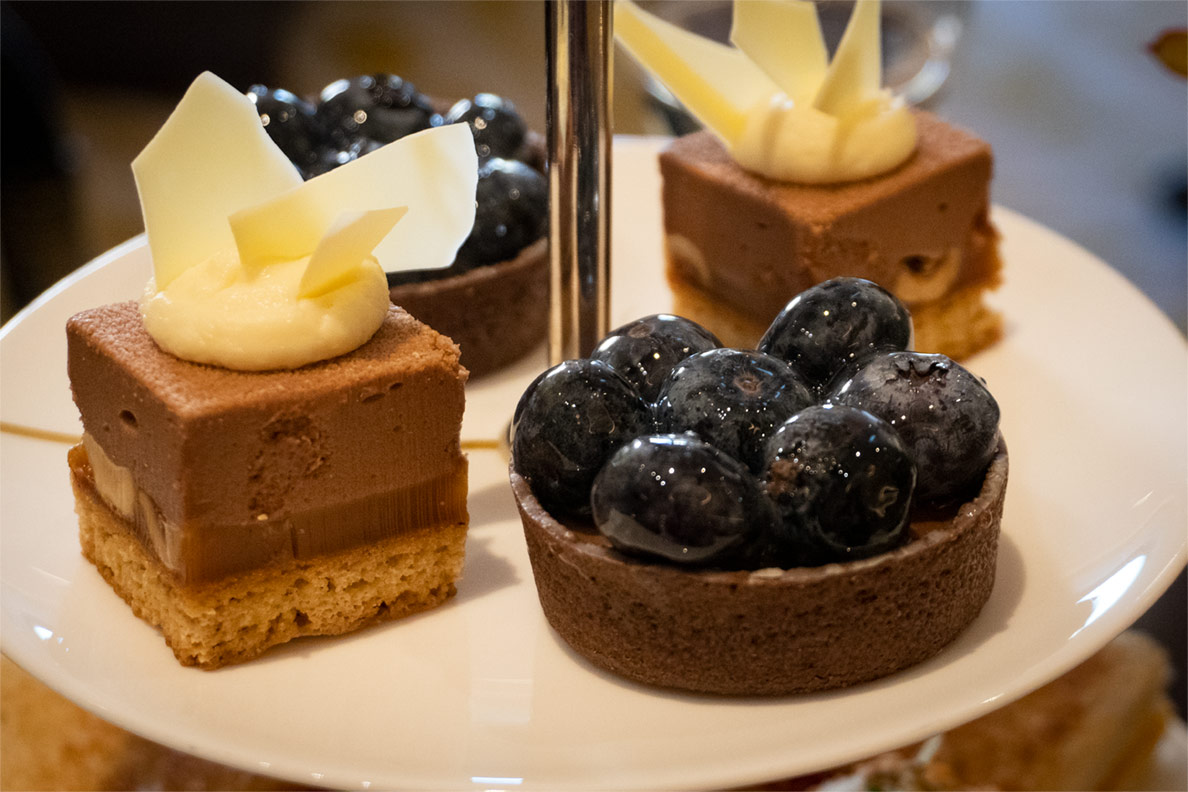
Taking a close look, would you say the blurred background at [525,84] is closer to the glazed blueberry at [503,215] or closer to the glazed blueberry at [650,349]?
the glazed blueberry at [503,215]

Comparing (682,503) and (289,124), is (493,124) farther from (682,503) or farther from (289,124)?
(682,503)

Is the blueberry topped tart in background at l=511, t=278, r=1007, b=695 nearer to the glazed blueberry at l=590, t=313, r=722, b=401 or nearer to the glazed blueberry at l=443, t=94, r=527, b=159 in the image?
the glazed blueberry at l=590, t=313, r=722, b=401

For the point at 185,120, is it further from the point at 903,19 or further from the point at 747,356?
the point at 903,19

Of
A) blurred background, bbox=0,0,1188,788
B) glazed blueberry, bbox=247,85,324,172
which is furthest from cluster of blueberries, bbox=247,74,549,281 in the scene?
blurred background, bbox=0,0,1188,788

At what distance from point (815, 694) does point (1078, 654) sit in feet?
0.72

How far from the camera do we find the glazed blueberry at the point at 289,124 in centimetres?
171

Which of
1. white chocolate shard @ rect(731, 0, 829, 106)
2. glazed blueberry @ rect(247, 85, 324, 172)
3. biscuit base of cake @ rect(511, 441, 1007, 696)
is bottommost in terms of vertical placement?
biscuit base of cake @ rect(511, 441, 1007, 696)

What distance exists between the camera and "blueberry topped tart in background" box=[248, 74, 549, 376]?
5.12 feet

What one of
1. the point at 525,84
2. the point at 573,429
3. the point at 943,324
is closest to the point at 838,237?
the point at 943,324

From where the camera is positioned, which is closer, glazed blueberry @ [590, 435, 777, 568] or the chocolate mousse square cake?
glazed blueberry @ [590, 435, 777, 568]

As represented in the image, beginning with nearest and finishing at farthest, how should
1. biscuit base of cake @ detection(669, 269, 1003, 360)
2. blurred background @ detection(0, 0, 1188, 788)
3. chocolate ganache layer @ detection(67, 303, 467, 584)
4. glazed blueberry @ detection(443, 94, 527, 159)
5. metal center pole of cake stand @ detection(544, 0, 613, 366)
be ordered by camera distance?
chocolate ganache layer @ detection(67, 303, 467, 584) → metal center pole of cake stand @ detection(544, 0, 613, 366) → biscuit base of cake @ detection(669, 269, 1003, 360) → glazed blueberry @ detection(443, 94, 527, 159) → blurred background @ detection(0, 0, 1188, 788)

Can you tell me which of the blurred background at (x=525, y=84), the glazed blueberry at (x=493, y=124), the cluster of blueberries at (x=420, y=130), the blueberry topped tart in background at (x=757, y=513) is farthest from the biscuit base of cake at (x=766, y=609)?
the blurred background at (x=525, y=84)

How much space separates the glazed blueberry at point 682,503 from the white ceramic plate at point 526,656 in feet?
0.50

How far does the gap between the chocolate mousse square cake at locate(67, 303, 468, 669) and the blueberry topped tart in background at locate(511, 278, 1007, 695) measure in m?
0.11
